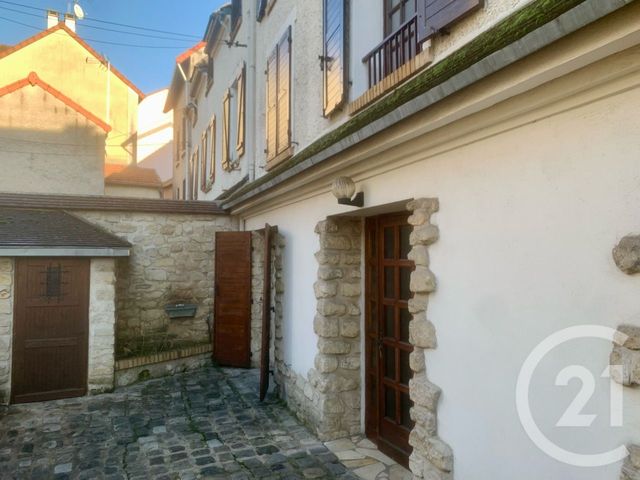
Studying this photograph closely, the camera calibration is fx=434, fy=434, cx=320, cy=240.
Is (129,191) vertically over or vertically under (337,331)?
over

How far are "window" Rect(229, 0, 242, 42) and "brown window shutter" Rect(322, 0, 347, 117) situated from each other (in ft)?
17.3

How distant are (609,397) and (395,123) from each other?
1.87 meters

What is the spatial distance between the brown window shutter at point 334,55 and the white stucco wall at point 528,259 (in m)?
1.61

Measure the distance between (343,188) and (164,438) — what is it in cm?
327

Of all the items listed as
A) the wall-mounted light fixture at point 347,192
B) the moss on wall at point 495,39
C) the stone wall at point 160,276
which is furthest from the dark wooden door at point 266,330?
the moss on wall at point 495,39

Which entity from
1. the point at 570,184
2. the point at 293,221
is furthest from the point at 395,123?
the point at 293,221

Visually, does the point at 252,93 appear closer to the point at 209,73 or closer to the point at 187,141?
the point at 209,73

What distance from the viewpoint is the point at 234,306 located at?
289 inches

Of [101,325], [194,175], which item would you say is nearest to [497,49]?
[101,325]

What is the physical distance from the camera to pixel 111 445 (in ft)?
14.6

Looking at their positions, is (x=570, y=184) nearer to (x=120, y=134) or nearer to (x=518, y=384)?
(x=518, y=384)

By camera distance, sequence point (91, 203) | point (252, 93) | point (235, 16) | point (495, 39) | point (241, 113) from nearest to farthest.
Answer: point (495, 39) → point (91, 203) → point (252, 93) → point (241, 113) → point (235, 16)

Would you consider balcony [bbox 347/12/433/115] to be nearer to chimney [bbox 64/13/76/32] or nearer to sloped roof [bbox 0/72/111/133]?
sloped roof [bbox 0/72/111/133]

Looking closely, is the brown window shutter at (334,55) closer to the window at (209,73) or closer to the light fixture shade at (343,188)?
the light fixture shade at (343,188)
